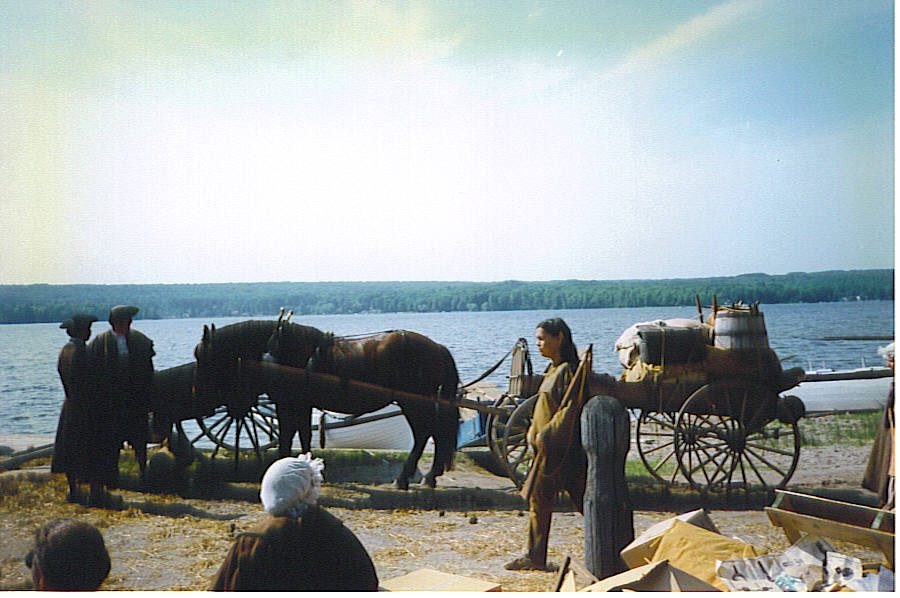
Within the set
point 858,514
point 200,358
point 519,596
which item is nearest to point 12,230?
point 200,358

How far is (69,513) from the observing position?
5.11 meters

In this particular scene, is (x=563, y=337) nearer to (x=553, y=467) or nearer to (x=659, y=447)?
(x=553, y=467)

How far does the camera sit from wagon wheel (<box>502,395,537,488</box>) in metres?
5.24

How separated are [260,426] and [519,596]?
2188 millimetres

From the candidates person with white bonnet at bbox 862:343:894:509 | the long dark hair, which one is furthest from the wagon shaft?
person with white bonnet at bbox 862:343:894:509

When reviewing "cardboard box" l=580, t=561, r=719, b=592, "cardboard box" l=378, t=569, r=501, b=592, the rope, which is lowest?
"cardboard box" l=378, t=569, r=501, b=592

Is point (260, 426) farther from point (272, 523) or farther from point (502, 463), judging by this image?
point (272, 523)

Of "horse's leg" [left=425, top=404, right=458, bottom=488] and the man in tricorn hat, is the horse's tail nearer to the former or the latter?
"horse's leg" [left=425, top=404, right=458, bottom=488]

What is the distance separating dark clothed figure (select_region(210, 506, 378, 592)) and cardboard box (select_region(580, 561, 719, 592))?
1195 mm

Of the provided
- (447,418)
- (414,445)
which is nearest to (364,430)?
(414,445)

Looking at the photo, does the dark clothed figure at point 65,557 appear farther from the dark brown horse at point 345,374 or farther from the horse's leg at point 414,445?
the horse's leg at point 414,445

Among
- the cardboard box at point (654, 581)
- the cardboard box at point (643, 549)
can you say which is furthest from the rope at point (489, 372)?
the cardboard box at point (654, 581)

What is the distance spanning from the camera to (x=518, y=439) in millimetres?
5461

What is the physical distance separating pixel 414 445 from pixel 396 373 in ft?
1.71
